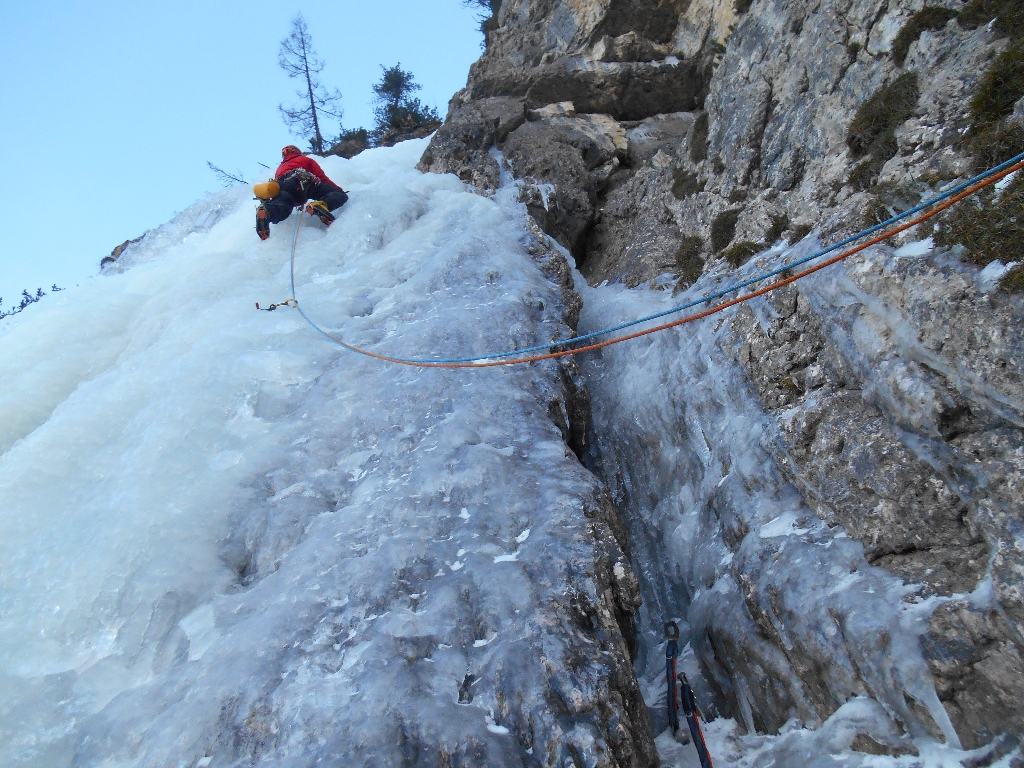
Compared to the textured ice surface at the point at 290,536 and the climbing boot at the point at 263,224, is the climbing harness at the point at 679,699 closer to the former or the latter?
the textured ice surface at the point at 290,536

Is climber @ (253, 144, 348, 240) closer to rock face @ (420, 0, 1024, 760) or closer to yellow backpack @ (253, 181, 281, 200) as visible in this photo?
yellow backpack @ (253, 181, 281, 200)

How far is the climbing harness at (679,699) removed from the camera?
4207 millimetres

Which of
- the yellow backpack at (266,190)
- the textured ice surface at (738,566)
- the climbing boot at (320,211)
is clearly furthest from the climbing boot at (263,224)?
the textured ice surface at (738,566)

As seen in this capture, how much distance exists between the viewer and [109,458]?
5.70 m

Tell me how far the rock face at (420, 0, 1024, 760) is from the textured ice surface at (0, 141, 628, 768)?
1390mm

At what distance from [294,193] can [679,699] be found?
376 inches

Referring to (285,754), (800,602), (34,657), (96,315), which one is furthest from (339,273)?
(800,602)

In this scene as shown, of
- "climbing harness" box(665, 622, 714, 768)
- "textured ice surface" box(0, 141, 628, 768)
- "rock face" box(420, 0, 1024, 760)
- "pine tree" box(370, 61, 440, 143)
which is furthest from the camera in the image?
"pine tree" box(370, 61, 440, 143)

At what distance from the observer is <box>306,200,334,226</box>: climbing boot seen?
33.5 feet

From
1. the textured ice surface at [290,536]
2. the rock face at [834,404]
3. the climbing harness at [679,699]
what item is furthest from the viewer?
the climbing harness at [679,699]

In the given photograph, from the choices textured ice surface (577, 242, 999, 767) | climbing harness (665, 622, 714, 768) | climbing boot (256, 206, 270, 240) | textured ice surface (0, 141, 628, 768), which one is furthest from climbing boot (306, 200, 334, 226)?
climbing harness (665, 622, 714, 768)

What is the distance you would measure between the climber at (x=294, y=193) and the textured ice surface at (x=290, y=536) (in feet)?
7.89

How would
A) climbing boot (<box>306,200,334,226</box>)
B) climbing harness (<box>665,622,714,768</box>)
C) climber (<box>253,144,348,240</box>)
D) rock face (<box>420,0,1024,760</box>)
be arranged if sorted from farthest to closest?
climbing boot (<box>306,200,334,226</box>) → climber (<box>253,144,348,240</box>) → climbing harness (<box>665,622,714,768</box>) → rock face (<box>420,0,1024,760</box>)

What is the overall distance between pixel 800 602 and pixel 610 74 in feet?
40.8
